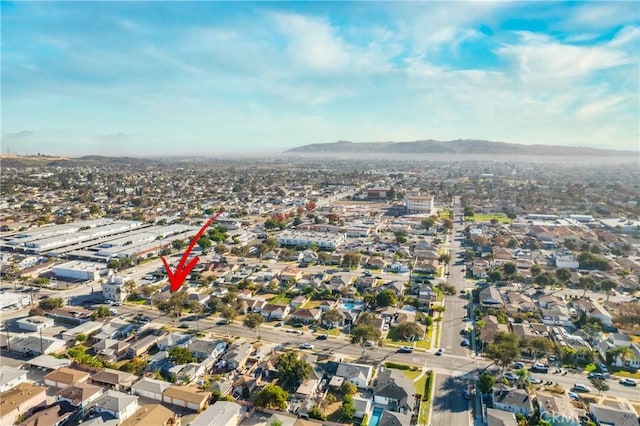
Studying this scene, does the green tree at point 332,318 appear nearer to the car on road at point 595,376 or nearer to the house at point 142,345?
the house at point 142,345

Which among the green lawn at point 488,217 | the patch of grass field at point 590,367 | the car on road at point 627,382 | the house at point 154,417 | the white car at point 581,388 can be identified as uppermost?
the green lawn at point 488,217

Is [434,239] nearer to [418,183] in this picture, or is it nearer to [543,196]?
[543,196]

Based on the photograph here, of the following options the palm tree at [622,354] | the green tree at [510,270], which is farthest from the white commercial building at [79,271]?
the palm tree at [622,354]

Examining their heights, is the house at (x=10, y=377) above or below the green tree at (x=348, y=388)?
above

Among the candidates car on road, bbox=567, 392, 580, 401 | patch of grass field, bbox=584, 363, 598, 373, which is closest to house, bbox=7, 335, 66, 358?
car on road, bbox=567, 392, 580, 401

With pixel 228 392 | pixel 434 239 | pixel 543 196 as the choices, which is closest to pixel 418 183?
pixel 543 196

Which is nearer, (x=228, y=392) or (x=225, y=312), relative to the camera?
(x=228, y=392)
